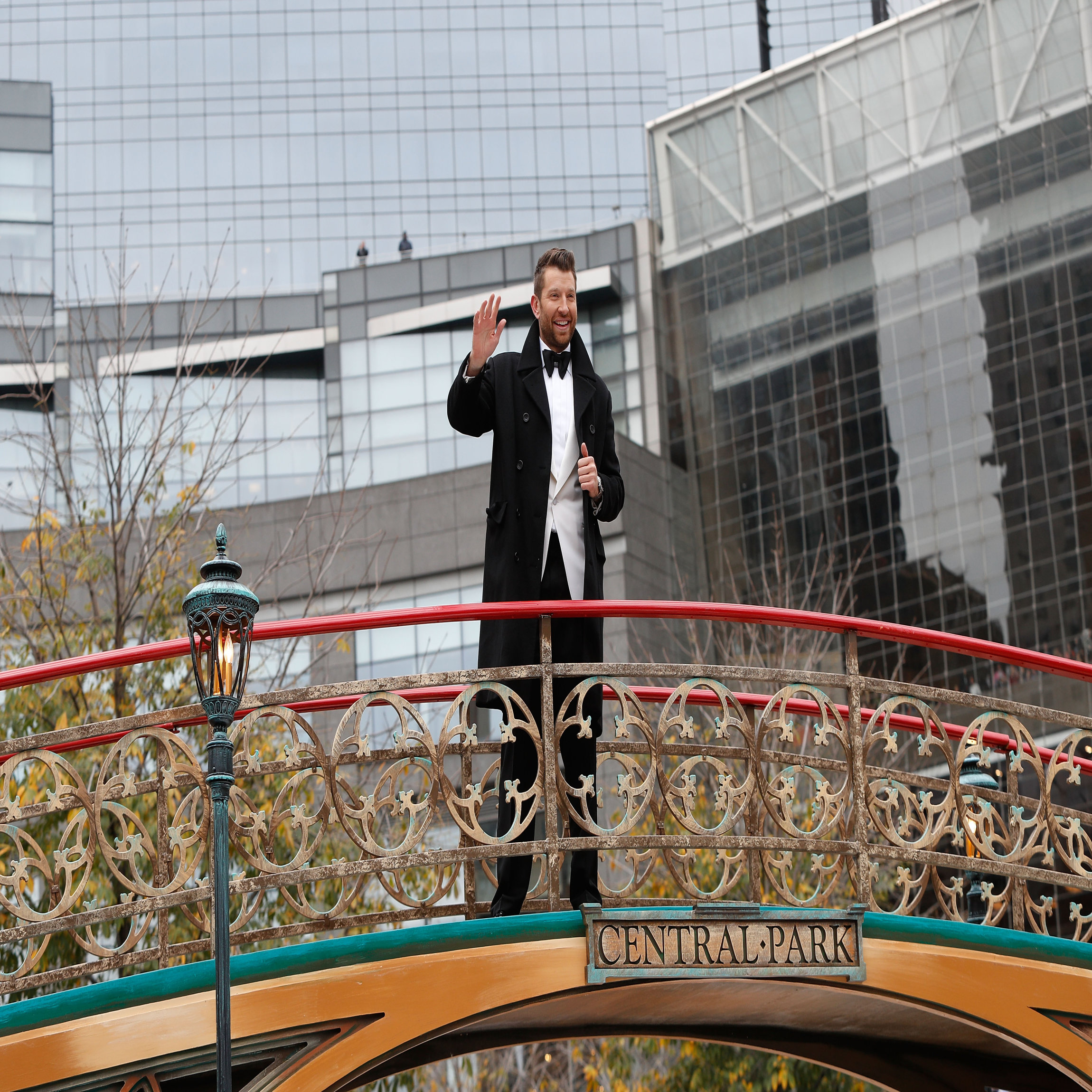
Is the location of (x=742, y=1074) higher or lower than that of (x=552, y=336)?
lower

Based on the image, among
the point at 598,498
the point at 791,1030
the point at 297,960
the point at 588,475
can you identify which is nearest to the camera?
the point at 297,960

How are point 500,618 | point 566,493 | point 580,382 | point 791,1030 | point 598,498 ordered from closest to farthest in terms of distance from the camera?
point 500,618 → point 598,498 → point 566,493 → point 580,382 → point 791,1030

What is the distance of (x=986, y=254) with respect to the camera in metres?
36.0

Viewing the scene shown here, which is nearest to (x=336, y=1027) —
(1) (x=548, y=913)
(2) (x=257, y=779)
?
(1) (x=548, y=913)

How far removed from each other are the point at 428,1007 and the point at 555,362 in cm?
280

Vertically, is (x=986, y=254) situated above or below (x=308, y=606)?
above

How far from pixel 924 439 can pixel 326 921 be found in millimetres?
31007

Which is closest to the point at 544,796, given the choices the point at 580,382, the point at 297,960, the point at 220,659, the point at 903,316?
the point at 297,960

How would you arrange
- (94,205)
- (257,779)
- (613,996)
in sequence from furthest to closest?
(94,205) → (257,779) → (613,996)

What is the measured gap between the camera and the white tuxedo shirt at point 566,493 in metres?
7.08

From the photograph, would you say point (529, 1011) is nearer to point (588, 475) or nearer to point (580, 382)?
point (588, 475)

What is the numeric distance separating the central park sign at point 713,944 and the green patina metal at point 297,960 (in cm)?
8

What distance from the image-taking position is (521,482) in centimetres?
706

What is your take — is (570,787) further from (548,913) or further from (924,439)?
(924,439)
